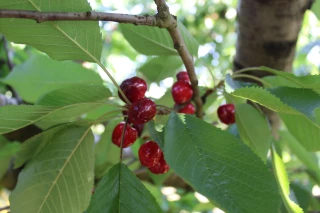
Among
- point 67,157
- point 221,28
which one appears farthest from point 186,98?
point 221,28

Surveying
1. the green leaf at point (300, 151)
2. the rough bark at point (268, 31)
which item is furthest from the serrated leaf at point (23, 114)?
the green leaf at point (300, 151)

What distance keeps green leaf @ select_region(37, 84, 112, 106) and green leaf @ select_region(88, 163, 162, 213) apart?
0.60 feet

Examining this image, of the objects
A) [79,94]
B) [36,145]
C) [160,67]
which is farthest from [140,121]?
[160,67]

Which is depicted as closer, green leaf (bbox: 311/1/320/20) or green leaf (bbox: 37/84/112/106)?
green leaf (bbox: 37/84/112/106)

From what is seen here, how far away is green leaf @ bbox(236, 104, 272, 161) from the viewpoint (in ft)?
2.86

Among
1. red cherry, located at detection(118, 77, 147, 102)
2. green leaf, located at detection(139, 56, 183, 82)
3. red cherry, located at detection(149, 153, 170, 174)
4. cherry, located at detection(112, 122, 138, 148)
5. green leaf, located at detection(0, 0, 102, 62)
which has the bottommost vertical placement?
red cherry, located at detection(149, 153, 170, 174)

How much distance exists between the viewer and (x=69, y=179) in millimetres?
816

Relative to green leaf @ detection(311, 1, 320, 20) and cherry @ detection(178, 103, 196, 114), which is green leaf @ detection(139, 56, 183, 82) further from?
green leaf @ detection(311, 1, 320, 20)

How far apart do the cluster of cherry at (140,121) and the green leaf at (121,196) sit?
0.10 metres

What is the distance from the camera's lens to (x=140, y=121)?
0.79 meters


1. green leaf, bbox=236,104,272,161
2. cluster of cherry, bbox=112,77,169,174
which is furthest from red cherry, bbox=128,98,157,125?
green leaf, bbox=236,104,272,161

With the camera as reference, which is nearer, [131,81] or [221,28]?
[131,81]

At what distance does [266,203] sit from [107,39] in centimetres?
334

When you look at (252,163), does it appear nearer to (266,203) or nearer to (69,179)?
(266,203)
